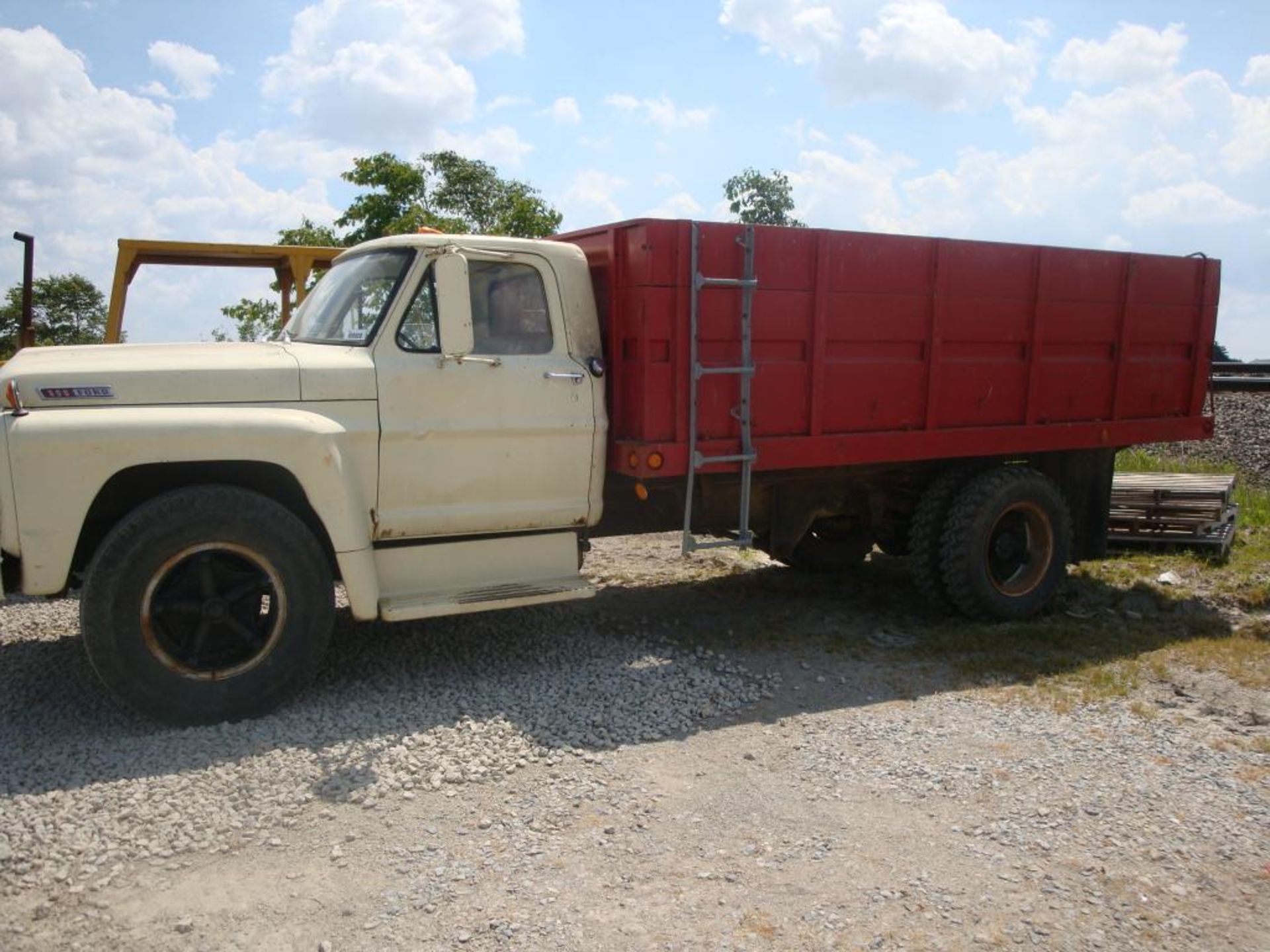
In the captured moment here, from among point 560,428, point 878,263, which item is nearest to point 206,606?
A: point 560,428

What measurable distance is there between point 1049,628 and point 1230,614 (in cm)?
152

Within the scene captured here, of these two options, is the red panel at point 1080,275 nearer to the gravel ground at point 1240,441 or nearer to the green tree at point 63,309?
the gravel ground at point 1240,441

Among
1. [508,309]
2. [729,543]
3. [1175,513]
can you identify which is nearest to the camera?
[508,309]

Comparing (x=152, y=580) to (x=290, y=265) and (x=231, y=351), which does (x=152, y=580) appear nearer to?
(x=231, y=351)

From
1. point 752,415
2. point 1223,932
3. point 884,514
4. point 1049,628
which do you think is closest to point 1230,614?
point 1049,628

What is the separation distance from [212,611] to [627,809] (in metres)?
2.08

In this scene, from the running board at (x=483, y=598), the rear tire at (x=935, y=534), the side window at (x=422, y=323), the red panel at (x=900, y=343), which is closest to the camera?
the running board at (x=483, y=598)

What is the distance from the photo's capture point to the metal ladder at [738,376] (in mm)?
5227

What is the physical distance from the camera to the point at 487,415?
199 inches

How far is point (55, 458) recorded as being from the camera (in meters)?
4.18

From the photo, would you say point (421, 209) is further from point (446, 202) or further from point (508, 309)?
point (508, 309)

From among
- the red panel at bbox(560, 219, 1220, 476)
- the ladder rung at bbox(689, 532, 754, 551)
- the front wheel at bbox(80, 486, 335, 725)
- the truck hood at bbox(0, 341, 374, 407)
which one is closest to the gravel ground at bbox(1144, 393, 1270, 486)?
the red panel at bbox(560, 219, 1220, 476)

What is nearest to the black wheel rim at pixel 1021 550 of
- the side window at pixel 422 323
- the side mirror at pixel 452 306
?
the side mirror at pixel 452 306

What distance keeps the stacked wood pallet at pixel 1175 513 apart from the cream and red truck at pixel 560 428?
1.26m
